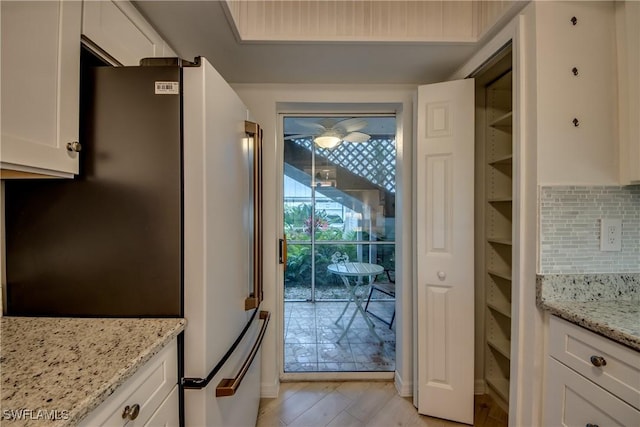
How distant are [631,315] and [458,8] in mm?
1514

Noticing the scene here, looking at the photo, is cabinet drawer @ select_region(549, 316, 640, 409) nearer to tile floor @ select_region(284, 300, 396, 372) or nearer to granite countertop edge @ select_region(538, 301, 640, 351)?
granite countertop edge @ select_region(538, 301, 640, 351)

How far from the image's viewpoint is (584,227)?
1.11 metres

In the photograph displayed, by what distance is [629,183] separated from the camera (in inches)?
42.1

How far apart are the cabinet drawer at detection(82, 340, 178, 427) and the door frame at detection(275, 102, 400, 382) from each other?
3.50ft

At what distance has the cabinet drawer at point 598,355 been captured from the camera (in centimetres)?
79

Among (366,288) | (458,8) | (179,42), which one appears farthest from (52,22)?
(366,288)

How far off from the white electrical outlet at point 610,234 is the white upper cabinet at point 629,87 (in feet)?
0.56

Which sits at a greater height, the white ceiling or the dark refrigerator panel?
the white ceiling

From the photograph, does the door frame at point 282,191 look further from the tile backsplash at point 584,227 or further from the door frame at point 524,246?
the tile backsplash at point 584,227

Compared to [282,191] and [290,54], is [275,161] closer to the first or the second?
[282,191]

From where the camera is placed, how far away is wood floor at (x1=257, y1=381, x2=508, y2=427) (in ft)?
5.30

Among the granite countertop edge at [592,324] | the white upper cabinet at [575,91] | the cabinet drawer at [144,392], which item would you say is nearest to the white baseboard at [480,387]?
the granite countertop edge at [592,324]

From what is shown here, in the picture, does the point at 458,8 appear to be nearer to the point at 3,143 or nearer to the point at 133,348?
the point at 3,143

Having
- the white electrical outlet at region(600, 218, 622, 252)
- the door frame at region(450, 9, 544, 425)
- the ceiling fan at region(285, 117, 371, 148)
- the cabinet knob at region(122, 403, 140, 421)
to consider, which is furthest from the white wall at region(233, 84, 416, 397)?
the cabinet knob at region(122, 403, 140, 421)
